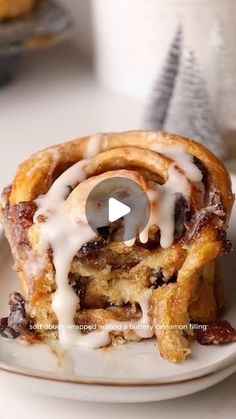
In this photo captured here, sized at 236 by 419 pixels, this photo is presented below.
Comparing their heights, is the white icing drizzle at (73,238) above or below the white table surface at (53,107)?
above

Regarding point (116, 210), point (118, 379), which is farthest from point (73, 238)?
point (118, 379)

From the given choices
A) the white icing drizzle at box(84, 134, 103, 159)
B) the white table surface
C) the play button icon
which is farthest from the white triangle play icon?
the white table surface

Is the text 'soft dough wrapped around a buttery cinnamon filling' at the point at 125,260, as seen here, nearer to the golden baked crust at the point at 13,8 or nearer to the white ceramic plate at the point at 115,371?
the white ceramic plate at the point at 115,371

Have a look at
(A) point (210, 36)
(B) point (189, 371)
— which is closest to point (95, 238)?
(B) point (189, 371)

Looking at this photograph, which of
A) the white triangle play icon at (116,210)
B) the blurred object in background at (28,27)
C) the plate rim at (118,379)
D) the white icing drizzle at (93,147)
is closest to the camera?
the plate rim at (118,379)

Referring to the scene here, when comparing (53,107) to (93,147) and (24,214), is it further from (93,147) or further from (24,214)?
(24,214)

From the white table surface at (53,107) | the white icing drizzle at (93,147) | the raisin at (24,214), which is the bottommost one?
the white table surface at (53,107)

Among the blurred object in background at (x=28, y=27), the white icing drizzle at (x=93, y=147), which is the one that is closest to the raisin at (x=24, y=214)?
the white icing drizzle at (x=93, y=147)
